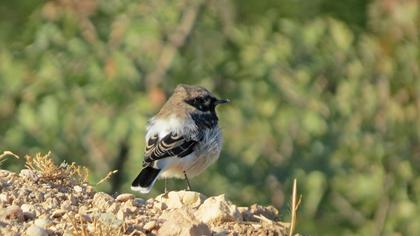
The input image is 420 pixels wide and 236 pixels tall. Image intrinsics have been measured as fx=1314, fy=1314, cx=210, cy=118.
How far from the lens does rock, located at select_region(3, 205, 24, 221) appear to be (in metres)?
6.21

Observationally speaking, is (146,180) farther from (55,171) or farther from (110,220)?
(110,220)

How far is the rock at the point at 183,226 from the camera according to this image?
6182mm

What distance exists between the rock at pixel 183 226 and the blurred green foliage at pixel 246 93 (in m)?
7.43

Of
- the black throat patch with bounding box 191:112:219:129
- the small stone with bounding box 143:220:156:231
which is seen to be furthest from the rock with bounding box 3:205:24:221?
the black throat patch with bounding box 191:112:219:129

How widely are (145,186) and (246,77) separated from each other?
5.63 meters

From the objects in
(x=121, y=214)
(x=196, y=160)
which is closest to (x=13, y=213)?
(x=121, y=214)

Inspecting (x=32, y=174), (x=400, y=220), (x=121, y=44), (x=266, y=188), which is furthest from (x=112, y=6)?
(x=32, y=174)

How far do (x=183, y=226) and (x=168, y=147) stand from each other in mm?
4365

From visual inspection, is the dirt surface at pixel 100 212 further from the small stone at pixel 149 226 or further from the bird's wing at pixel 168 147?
the bird's wing at pixel 168 147

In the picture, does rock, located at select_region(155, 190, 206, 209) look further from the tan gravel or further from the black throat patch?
the black throat patch

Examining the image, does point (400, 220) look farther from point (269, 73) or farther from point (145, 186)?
point (145, 186)

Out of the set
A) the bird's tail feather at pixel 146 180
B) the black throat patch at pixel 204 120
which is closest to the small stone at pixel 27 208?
the bird's tail feather at pixel 146 180

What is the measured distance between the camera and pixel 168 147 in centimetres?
1057

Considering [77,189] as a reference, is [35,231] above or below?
below
